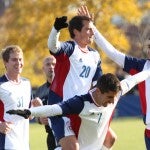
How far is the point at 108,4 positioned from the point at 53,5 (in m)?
4.06

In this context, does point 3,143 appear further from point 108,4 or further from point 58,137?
point 108,4

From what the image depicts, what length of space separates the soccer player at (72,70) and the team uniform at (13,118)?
0.37 m

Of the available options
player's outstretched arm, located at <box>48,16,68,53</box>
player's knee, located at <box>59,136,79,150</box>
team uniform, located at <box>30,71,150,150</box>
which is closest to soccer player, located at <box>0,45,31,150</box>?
player's knee, located at <box>59,136,79,150</box>

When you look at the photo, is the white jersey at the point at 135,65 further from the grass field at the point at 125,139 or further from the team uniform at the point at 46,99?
the grass field at the point at 125,139

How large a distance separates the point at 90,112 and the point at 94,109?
5cm

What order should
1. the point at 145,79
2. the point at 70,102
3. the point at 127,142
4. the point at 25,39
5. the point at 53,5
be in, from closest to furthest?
the point at 70,102
the point at 145,79
the point at 127,142
the point at 53,5
the point at 25,39

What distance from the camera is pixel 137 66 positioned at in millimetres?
9258

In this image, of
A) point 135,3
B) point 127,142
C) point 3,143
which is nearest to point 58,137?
point 3,143

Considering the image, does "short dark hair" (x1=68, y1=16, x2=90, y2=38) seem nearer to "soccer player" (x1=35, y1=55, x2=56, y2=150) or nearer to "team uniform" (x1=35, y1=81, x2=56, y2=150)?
"soccer player" (x1=35, y1=55, x2=56, y2=150)

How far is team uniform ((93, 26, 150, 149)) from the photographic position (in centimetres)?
908

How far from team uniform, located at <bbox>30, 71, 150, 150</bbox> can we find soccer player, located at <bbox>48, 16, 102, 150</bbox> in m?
0.28

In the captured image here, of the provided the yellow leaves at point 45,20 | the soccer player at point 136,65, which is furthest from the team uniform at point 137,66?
the yellow leaves at point 45,20

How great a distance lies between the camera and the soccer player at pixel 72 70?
8.59m

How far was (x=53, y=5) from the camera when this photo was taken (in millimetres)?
25062
